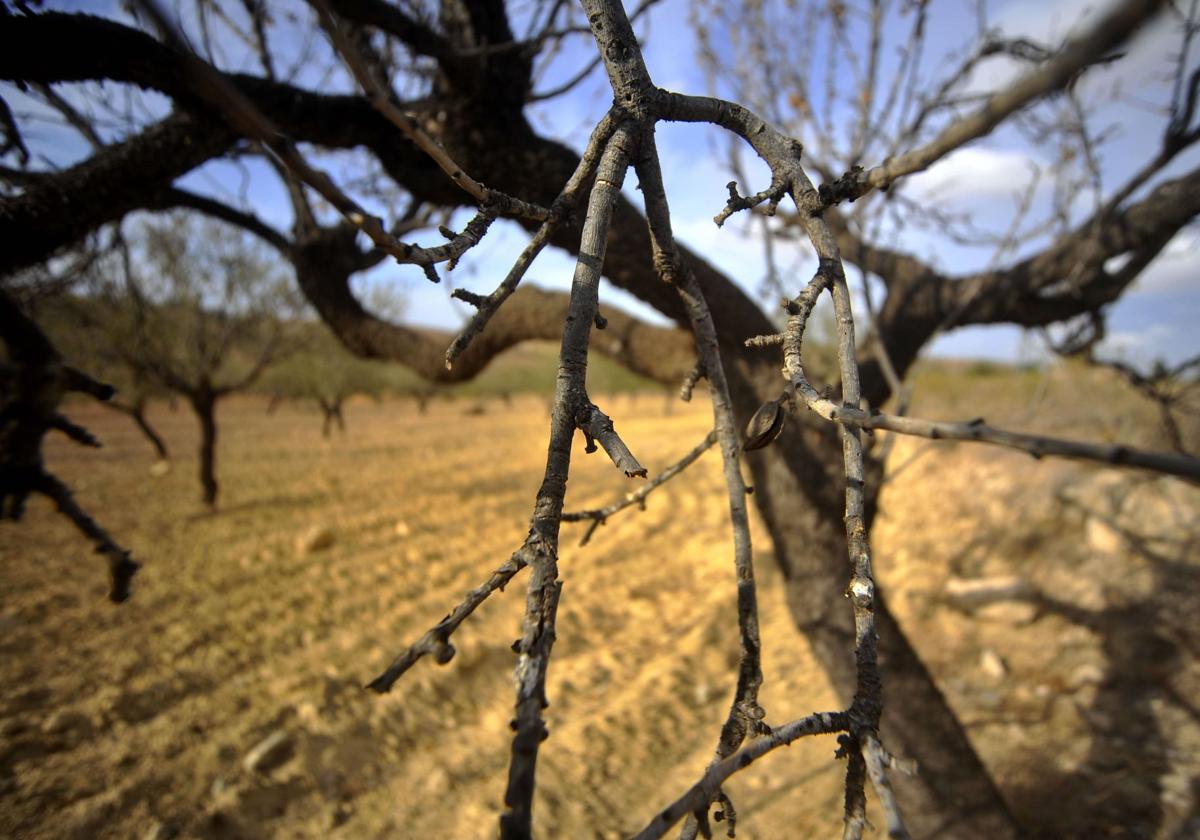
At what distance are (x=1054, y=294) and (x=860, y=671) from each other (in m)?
3.14

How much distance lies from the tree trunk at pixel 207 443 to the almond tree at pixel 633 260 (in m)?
5.92

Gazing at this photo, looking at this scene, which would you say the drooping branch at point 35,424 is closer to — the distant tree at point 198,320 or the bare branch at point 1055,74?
the bare branch at point 1055,74

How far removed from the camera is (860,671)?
0.73 meters

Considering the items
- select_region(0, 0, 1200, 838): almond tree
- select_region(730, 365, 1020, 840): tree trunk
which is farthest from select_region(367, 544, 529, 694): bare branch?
select_region(730, 365, 1020, 840): tree trunk

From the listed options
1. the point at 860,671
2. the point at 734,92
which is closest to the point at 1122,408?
the point at 734,92

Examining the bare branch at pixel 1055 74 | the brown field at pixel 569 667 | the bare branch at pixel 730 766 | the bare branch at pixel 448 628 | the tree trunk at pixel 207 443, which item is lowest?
the brown field at pixel 569 667

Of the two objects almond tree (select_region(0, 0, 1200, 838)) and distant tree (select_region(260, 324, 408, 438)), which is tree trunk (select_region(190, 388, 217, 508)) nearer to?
almond tree (select_region(0, 0, 1200, 838))

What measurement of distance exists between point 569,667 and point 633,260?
3018mm

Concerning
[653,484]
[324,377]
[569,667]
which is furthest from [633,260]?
[324,377]

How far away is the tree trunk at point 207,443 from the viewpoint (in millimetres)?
8148

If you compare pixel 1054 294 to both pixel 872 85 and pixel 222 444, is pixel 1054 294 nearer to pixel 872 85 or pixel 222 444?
pixel 872 85

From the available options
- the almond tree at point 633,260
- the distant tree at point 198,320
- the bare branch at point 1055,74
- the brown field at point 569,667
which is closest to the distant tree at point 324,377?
the distant tree at point 198,320

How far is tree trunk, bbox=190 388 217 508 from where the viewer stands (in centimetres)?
815

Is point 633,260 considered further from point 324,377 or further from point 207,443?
point 324,377
